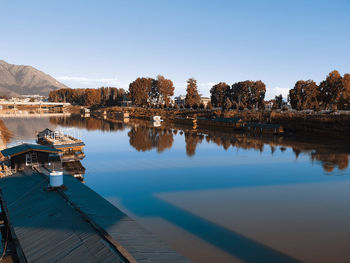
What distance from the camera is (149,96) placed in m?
160

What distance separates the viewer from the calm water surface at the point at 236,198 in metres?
15.1

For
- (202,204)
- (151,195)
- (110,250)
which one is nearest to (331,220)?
(202,204)

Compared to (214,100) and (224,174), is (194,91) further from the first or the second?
(224,174)

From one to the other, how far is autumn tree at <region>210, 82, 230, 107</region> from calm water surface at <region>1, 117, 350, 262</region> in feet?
255

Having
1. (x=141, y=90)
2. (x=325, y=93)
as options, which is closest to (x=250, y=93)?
(x=325, y=93)

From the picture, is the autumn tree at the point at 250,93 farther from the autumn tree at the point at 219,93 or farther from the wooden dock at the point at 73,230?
the wooden dock at the point at 73,230

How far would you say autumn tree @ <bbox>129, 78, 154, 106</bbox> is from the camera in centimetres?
15412

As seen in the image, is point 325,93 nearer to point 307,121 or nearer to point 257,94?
point 307,121

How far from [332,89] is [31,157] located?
246 feet

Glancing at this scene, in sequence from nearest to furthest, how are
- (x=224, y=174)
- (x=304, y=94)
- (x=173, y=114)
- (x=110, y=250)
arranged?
(x=110, y=250) < (x=224, y=174) < (x=304, y=94) < (x=173, y=114)

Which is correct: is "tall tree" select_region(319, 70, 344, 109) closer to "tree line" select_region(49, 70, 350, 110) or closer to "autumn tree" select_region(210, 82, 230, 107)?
"tree line" select_region(49, 70, 350, 110)

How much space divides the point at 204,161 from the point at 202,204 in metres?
16.2

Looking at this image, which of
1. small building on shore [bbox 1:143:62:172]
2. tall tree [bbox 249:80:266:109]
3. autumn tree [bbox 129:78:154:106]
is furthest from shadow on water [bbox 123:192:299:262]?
autumn tree [bbox 129:78:154:106]

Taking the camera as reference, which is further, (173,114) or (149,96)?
(149,96)
